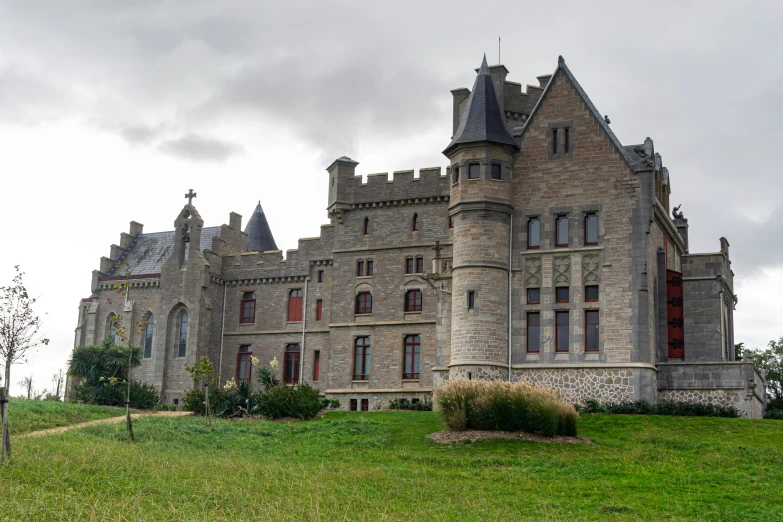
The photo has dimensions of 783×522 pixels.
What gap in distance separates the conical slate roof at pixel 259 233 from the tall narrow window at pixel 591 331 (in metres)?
27.7

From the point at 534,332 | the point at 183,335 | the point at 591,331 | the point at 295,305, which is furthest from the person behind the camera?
the point at 183,335

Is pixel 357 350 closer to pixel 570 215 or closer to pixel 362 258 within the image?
pixel 362 258

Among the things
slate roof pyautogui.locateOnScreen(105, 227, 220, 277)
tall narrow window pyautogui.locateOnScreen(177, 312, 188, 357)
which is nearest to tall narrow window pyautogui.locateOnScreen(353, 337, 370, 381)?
tall narrow window pyautogui.locateOnScreen(177, 312, 188, 357)

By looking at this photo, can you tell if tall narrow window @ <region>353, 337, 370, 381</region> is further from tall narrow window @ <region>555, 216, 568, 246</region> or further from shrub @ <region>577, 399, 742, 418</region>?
shrub @ <region>577, 399, 742, 418</region>

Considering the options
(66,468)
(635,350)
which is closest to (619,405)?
(635,350)

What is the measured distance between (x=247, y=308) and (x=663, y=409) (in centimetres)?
2283

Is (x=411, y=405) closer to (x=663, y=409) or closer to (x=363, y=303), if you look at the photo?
(x=363, y=303)

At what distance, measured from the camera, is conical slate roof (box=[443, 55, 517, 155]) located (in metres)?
33.8

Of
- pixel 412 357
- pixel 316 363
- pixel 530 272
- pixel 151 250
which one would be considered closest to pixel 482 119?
pixel 530 272

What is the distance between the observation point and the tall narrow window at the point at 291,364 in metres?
44.6

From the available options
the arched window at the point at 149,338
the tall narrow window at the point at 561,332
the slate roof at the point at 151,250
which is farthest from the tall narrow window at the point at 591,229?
the arched window at the point at 149,338

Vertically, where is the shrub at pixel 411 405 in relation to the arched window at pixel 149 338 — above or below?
below

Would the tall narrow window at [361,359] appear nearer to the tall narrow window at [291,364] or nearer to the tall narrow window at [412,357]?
the tall narrow window at [412,357]

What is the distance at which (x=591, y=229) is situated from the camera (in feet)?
109
